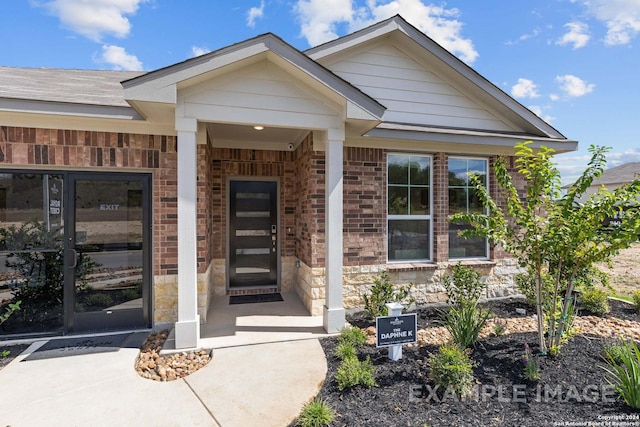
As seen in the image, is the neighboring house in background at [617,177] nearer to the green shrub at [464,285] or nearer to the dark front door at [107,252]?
the green shrub at [464,285]

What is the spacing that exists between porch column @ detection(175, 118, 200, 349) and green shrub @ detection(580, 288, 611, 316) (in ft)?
20.8

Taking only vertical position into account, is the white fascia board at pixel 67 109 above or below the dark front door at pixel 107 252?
above

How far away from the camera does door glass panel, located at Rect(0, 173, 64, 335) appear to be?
4.08 meters

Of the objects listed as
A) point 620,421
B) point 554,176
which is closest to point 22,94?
point 554,176

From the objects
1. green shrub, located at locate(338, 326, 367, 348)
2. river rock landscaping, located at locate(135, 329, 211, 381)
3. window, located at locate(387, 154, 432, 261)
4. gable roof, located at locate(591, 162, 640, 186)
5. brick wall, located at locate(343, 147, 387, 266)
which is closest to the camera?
river rock landscaping, located at locate(135, 329, 211, 381)

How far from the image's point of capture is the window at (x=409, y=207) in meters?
5.50

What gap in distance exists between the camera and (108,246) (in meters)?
4.31

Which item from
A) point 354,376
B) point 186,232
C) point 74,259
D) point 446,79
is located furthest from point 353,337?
point 446,79

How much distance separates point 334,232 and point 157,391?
2.67 m

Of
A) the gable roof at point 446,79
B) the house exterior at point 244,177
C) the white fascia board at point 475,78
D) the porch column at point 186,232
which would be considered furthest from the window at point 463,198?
the porch column at point 186,232

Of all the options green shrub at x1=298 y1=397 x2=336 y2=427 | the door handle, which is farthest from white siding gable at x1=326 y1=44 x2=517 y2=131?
the door handle

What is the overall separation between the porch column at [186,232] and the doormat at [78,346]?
3.05 feet

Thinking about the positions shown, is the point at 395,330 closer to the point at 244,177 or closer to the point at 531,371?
the point at 531,371

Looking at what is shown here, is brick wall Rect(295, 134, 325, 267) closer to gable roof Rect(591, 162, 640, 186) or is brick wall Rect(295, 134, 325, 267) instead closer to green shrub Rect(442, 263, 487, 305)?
green shrub Rect(442, 263, 487, 305)
